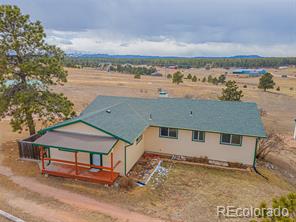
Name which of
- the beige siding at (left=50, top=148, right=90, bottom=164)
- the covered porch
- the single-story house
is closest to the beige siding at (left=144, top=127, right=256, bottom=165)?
the single-story house

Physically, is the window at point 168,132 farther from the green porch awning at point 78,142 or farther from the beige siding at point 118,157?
the green porch awning at point 78,142

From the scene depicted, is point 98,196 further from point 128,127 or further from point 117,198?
point 128,127

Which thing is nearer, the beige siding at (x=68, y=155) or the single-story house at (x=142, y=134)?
the single-story house at (x=142, y=134)

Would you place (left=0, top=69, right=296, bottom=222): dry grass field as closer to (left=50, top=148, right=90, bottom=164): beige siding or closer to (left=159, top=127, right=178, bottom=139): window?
(left=50, top=148, right=90, bottom=164): beige siding

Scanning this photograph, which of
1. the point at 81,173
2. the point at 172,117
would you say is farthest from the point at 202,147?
the point at 81,173

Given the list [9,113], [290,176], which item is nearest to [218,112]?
[290,176]

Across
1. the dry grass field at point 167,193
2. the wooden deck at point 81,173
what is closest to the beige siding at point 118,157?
the wooden deck at point 81,173
